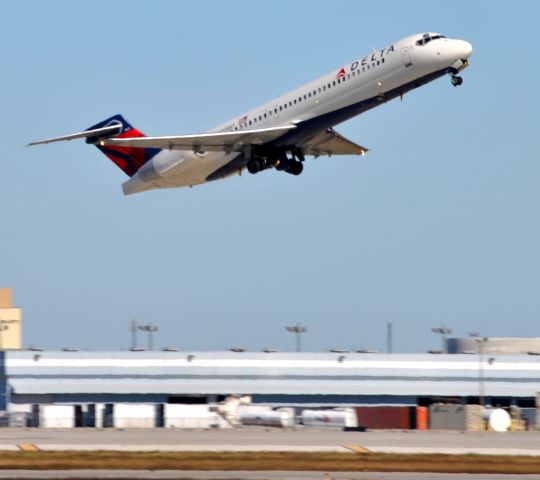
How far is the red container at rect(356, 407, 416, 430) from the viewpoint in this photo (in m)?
66.8

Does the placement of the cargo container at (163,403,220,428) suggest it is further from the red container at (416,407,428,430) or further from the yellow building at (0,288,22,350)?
the yellow building at (0,288,22,350)

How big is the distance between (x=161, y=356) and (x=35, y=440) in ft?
93.4

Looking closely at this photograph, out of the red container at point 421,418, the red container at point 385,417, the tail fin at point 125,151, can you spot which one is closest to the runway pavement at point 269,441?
the red container at point 421,418

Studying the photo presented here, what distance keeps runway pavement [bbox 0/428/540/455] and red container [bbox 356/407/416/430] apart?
11721 mm

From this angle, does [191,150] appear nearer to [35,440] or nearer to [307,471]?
[35,440]

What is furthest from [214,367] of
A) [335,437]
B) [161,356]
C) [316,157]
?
[335,437]

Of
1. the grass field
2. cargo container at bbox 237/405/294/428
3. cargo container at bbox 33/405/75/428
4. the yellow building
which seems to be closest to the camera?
the grass field

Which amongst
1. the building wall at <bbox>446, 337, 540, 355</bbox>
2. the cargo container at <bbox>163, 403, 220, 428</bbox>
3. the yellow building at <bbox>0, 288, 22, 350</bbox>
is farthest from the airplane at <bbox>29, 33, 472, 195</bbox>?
the yellow building at <bbox>0, 288, 22, 350</bbox>

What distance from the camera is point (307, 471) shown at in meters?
37.0

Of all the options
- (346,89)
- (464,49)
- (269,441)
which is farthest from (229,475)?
(464,49)

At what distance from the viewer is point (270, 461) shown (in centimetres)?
3975

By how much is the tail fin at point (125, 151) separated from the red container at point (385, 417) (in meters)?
19.1

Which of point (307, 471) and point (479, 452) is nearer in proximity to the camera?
point (307, 471)

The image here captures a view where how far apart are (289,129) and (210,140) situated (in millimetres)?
3771
